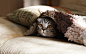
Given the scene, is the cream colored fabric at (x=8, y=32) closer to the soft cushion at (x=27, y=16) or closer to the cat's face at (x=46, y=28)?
the soft cushion at (x=27, y=16)

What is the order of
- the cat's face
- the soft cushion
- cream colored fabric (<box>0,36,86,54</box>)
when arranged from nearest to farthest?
cream colored fabric (<box>0,36,86,54</box>) → the cat's face → the soft cushion

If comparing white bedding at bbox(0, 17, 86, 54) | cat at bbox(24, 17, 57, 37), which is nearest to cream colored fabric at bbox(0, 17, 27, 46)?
white bedding at bbox(0, 17, 86, 54)

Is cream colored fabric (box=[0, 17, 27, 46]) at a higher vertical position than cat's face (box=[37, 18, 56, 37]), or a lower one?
lower

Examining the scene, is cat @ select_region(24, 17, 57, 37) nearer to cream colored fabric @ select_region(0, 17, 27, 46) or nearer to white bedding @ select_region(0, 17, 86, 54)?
white bedding @ select_region(0, 17, 86, 54)

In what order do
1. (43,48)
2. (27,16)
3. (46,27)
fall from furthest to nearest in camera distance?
(27,16)
(46,27)
(43,48)

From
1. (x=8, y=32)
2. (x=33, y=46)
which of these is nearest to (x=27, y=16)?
(x=8, y=32)

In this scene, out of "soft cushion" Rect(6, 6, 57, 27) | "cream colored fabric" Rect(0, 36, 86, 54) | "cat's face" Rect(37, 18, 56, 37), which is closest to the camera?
"cream colored fabric" Rect(0, 36, 86, 54)

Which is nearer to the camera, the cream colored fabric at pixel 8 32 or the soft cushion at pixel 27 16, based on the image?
the cream colored fabric at pixel 8 32

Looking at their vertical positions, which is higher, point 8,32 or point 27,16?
point 27,16

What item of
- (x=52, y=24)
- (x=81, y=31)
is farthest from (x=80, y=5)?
(x=81, y=31)

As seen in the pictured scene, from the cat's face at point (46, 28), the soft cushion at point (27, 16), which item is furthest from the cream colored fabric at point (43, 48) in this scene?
the soft cushion at point (27, 16)

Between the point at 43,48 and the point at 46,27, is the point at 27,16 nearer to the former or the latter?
the point at 46,27

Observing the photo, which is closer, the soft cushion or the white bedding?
the white bedding

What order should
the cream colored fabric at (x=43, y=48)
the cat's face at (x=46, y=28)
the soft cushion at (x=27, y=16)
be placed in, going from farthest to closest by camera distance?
the soft cushion at (x=27, y=16)
the cat's face at (x=46, y=28)
the cream colored fabric at (x=43, y=48)
